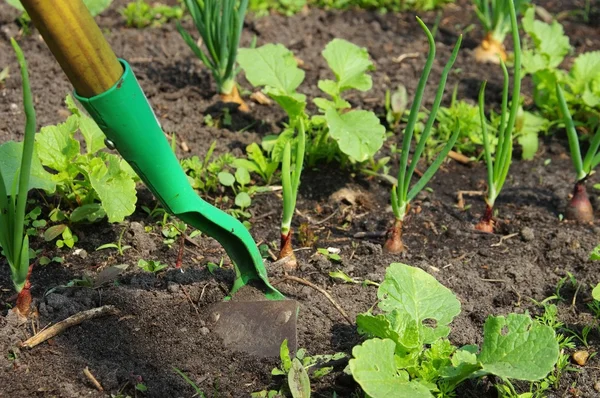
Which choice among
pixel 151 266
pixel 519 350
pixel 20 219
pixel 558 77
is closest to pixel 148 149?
pixel 20 219

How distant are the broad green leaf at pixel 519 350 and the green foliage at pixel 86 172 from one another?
0.89 meters

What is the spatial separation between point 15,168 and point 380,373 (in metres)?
0.99

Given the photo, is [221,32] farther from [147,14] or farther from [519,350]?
[519,350]

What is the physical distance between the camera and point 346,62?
2496mm

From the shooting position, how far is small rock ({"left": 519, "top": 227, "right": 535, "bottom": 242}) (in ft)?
7.29

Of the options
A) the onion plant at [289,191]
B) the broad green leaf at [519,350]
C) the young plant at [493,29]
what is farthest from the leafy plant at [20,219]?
the young plant at [493,29]

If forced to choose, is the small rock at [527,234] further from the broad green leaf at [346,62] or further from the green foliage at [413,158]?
the broad green leaf at [346,62]

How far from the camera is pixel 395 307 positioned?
67.4 inches

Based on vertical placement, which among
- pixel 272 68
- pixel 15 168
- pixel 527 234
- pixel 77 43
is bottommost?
pixel 527 234

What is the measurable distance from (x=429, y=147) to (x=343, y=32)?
916 mm

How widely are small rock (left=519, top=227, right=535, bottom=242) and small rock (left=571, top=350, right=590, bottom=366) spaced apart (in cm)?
47

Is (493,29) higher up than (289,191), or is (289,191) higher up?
(289,191)

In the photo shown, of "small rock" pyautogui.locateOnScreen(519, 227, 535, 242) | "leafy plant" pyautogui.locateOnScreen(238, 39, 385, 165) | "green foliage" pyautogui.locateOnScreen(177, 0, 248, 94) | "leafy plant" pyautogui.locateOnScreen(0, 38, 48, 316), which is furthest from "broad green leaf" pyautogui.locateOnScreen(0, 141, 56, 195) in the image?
"small rock" pyautogui.locateOnScreen(519, 227, 535, 242)

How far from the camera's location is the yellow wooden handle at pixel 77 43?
1243 millimetres
